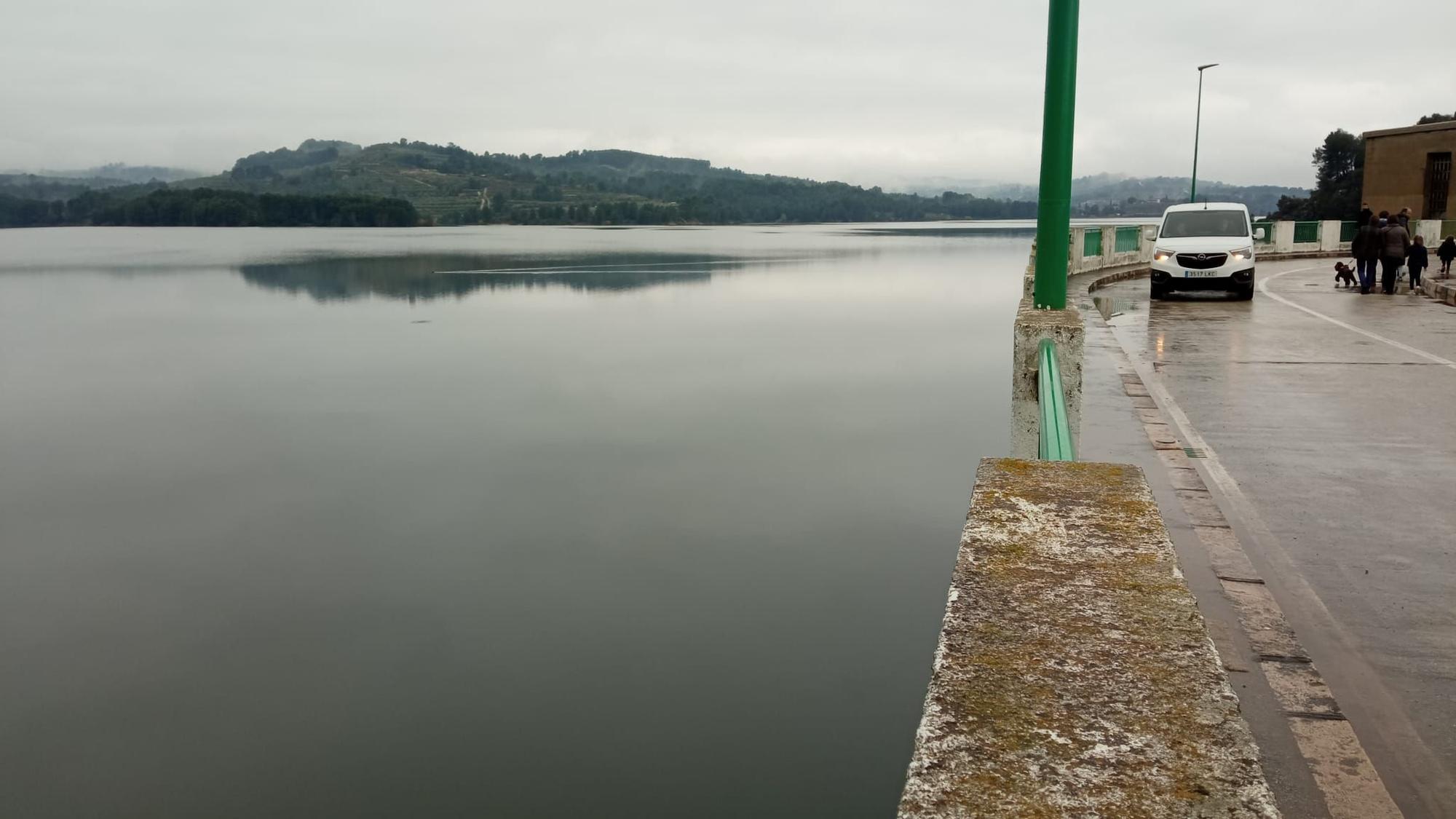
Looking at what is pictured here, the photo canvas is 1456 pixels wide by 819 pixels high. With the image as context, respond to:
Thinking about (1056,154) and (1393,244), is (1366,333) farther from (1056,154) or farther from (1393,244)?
(1056,154)

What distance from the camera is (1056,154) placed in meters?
7.14

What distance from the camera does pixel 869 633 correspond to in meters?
9.33

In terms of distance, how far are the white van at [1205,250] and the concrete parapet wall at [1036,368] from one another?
64.8 feet

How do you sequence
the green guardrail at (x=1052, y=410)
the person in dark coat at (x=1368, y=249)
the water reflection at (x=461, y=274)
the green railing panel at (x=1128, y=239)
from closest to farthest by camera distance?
the green guardrail at (x=1052, y=410) < the person in dark coat at (x=1368, y=249) < the green railing panel at (x=1128, y=239) < the water reflection at (x=461, y=274)

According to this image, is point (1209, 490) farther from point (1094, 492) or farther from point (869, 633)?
point (1094, 492)

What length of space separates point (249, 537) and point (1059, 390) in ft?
32.0

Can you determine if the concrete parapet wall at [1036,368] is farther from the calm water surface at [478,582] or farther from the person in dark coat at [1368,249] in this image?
the person in dark coat at [1368,249]

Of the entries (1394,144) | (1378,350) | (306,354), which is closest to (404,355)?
(306,354)

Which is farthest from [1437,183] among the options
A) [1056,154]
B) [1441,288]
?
[1056,154]

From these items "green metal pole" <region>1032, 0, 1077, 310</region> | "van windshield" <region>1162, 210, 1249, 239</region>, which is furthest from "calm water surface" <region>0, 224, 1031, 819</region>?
"van windshield" <region>1162, 210, 1249, 239</region>

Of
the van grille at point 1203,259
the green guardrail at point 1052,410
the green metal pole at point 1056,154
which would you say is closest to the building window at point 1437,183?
the van grille at point 1203,259

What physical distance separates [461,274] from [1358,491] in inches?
2441

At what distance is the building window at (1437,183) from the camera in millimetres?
54375

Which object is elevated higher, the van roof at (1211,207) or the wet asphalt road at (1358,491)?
the van roof at (1211,207)
